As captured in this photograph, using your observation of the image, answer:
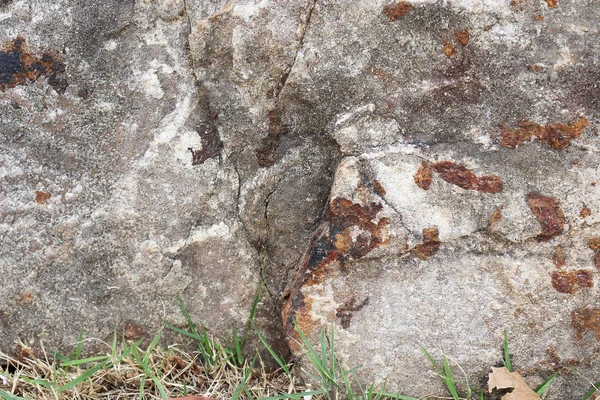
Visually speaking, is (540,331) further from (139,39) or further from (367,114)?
(139,39)

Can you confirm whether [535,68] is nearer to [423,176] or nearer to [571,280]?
[423,176]

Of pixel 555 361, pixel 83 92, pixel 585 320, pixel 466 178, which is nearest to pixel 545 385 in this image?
pixel 555 361

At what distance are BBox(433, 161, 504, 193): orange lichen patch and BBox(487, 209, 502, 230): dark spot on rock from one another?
0.05 metres

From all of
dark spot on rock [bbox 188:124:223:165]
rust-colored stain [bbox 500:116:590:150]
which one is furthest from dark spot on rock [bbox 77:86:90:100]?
rust-colored stain [bbox 500:116:590:150]

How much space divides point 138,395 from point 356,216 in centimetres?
71

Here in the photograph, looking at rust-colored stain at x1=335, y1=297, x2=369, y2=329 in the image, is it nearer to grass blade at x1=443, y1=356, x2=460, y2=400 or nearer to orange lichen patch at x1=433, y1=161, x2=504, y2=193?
grass blade at x1=443, y1=356, x2=460, y2=400

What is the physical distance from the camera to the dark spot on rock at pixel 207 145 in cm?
164

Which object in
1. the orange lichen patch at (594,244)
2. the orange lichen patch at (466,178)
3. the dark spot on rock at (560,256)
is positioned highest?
the orange lichen patch at (466,178)

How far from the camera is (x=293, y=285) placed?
164 centimetres

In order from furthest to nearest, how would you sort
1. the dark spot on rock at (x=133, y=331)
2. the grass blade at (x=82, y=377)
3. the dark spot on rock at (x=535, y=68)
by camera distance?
the dark spot on rock at (x=133, y=331) < the grass blade at (x=82, y=377) < the dark spot on rock at (x=535, y=68)

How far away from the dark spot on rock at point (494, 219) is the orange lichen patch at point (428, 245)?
0.12 m

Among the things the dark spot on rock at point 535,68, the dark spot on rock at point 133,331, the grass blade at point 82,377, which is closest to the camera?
the dark spot on rock at point 535,68

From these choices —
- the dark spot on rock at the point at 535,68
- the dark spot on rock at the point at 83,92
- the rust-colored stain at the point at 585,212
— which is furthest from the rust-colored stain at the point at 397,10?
the dark spot on rock at the point at 83,92

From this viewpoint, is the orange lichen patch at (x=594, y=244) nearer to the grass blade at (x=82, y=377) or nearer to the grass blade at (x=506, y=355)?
the grass blade at (x=506, y=355)
